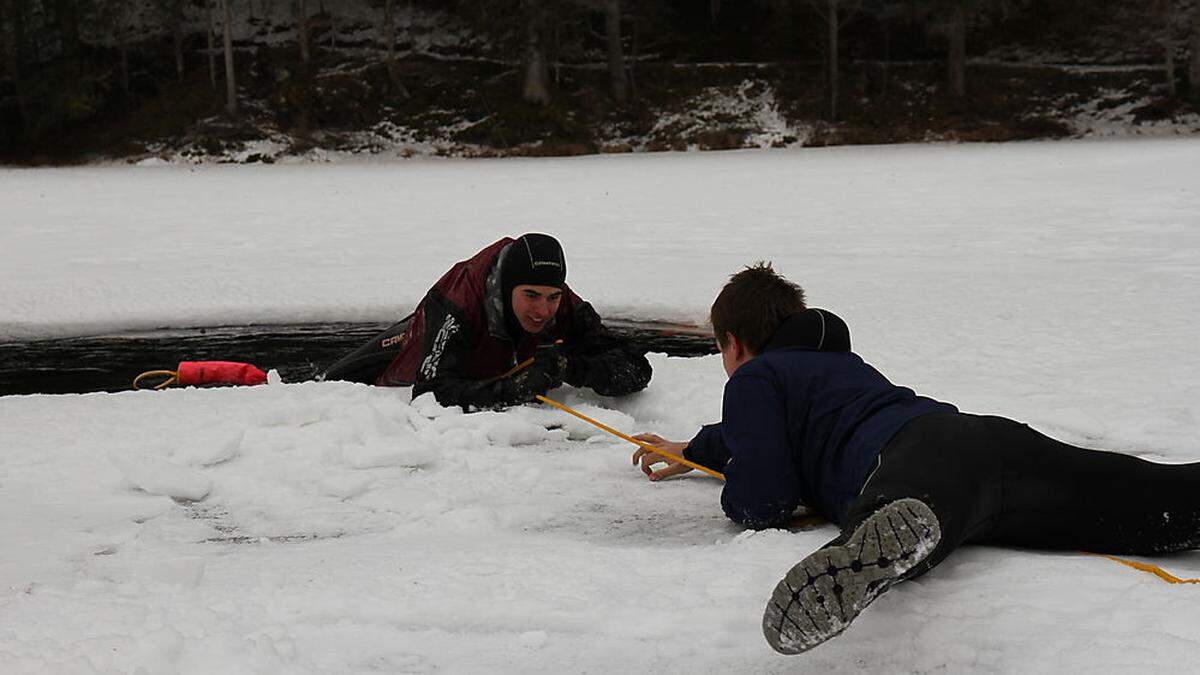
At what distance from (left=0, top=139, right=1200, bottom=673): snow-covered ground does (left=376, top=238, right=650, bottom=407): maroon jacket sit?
16 centimetres

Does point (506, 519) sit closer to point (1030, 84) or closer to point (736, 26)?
point (1030, 84)

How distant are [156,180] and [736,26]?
2053 centimetres

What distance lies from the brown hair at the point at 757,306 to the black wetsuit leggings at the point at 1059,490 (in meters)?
0.60

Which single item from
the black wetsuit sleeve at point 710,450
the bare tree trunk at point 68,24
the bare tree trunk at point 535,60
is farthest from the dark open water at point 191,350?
the bare tree trunk at point 68,24

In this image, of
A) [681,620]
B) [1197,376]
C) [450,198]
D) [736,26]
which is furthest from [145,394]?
[736,26]

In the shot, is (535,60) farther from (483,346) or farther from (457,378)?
(457,378)

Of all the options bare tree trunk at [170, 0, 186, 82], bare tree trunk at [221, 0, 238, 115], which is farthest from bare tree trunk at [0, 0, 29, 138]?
bare tree trunk at [221, 0, 238, 115]

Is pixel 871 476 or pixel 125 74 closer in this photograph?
pixel 871 476

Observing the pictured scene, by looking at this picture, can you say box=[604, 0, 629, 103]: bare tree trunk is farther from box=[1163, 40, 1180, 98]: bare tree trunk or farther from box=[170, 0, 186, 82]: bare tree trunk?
box=[1163, 40, 1180, 98]: bare tree trunk

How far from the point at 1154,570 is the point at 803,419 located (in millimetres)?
928

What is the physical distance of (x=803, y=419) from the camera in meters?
3.24

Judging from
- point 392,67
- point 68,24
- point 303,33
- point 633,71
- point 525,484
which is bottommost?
point 525,484

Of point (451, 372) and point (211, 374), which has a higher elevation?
point (451, 372)

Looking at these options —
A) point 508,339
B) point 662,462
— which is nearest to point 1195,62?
point 508,339
